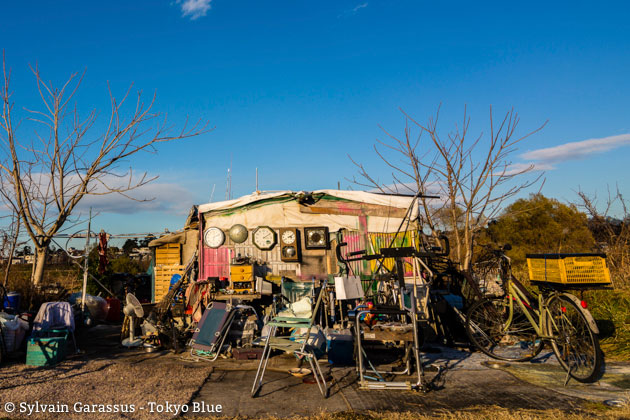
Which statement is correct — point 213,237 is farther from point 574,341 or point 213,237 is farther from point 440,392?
point 574,341

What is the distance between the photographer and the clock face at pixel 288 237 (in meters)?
11.1

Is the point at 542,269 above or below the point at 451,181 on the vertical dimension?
below

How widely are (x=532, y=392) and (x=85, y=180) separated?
11019 mm

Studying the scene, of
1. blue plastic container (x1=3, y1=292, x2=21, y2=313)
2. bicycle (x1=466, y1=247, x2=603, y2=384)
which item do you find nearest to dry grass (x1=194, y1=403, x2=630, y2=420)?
bicycle (x1=466, y1=247, x2=603, y2=384)

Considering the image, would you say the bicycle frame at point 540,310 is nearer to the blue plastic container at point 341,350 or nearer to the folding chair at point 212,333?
the blue plastic container at point 341,350

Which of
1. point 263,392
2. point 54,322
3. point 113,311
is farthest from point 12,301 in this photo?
point 263,392

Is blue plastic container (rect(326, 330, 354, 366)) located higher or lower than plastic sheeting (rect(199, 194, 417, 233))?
lower

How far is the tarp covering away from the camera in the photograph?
37.0 feet

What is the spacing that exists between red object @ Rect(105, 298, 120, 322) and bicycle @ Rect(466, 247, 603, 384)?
10.6m

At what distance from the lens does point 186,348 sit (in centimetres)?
873

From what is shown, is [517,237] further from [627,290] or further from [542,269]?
[542,269]

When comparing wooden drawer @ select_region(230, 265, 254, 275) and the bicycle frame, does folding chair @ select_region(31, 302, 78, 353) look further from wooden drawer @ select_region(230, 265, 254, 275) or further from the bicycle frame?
the bicycle frame

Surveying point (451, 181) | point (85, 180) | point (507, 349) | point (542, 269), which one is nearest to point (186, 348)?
point (85, 180)

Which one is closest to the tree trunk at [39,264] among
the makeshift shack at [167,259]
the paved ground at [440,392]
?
the makeshift shack at [167,259]
